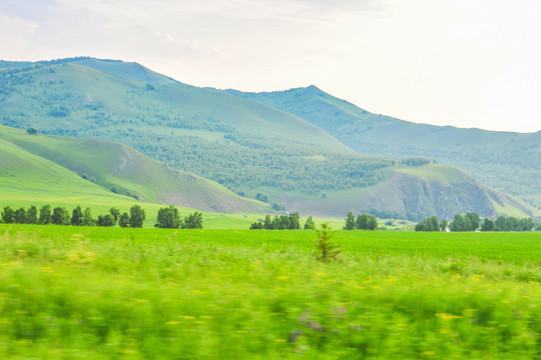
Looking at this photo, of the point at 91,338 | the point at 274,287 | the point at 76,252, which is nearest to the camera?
the point at 91,338

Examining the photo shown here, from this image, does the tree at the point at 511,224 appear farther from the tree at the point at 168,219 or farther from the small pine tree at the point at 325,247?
the small pine tree at the point at 325,247

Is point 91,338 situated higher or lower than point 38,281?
lower

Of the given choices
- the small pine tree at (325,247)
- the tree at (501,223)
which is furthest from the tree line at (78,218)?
the tree at (501,223)

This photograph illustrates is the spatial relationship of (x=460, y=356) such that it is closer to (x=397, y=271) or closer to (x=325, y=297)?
(x=325, y=297)

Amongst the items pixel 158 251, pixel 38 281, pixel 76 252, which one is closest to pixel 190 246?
pixel 158 251

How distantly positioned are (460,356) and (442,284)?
4.21 m

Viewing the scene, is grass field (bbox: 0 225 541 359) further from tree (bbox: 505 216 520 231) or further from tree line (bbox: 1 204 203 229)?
tree (bbox: 505 216 520 231)

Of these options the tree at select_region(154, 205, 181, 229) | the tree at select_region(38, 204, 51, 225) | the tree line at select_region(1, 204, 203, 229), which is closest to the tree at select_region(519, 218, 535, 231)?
the tree line at select_region(1, 204, 203, 229)

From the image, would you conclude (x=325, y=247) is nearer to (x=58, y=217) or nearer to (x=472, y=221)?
(x=58, y=217)

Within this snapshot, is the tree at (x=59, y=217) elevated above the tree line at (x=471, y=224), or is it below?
below

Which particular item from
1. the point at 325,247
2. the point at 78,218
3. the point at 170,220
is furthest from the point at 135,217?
the point at 325,247

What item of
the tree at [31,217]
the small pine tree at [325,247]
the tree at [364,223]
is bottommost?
the tree at [31,217]

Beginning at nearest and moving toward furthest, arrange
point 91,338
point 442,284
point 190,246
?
point 91,338
point 442,284
point 190,246

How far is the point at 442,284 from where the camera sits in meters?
13.2
